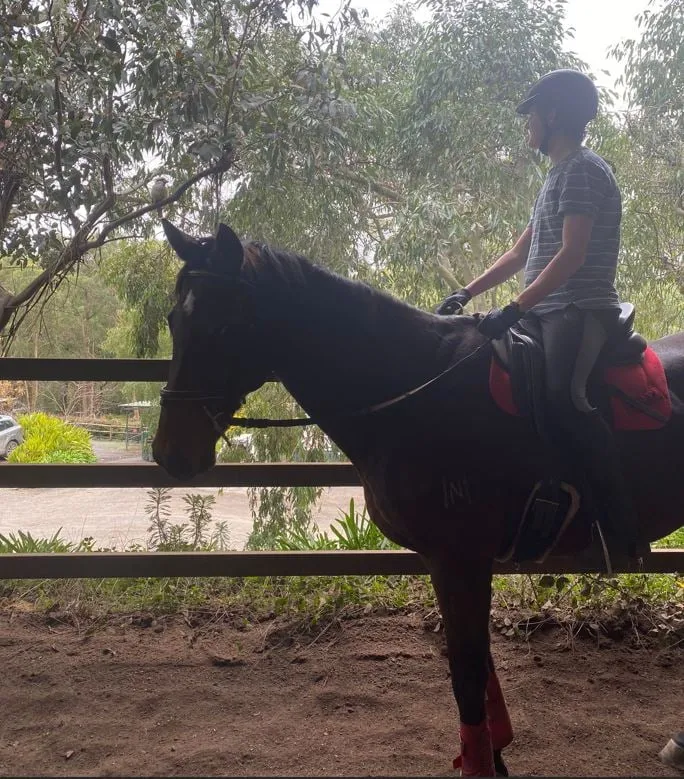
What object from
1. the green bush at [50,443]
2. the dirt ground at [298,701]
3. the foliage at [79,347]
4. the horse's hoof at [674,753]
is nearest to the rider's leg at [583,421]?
the horse's hoof at [674,753]

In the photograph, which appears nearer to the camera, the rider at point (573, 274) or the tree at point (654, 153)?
the rider at point (573, 274)

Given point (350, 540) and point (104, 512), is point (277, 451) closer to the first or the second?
point (350, 540)

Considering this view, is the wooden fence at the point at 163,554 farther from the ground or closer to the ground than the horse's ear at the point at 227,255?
closer to the ground

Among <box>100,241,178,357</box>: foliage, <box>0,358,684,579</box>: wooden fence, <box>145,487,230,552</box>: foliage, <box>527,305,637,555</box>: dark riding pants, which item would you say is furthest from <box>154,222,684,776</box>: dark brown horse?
<box>100,241,178,357</box>: foliage

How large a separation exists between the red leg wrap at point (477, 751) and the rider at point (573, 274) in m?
0.81

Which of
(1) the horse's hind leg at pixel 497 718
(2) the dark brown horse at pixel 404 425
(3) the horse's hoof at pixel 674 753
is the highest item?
(2) the dark brown horse at pixel 404 425

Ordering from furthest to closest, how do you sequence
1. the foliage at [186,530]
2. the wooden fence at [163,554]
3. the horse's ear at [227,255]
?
the foliage at [186,530], the wooden fence at [163,554], the horse's ear at [227,255]

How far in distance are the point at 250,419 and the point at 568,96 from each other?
1567 mm

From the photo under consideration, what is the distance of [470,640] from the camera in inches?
76.1

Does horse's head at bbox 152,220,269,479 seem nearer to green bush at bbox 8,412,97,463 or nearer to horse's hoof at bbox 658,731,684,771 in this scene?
horse's hoof at bbox 658,731,684,771

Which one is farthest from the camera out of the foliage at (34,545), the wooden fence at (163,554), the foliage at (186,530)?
the foliage at (186,530)

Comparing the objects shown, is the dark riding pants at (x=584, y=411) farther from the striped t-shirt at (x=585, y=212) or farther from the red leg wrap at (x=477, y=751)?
the red leg wrap at (x=477, y=751)

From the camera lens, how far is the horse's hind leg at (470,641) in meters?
1.94

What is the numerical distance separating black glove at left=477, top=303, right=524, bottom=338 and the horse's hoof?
1.90m
